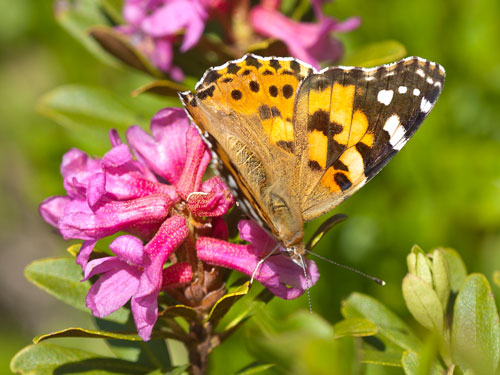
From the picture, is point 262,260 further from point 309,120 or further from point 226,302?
point 309,120

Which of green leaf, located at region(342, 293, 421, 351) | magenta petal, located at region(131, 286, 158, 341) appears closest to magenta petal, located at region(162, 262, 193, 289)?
magenta petal, located at region(131, 286, 158, 341)

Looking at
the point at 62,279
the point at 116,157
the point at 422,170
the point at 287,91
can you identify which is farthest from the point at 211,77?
the point at 422,170

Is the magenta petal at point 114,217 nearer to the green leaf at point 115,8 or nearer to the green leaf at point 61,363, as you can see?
the green leaf at point 61,363

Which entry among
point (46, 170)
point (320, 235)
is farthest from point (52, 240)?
point (320, 235)

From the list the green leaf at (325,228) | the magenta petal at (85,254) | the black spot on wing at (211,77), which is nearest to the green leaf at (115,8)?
the black spot on wing at (211,77)

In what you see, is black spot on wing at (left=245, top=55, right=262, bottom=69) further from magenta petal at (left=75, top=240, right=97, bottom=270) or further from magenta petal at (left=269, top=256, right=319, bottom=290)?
magenta petal at (left=75, top=240, right=97, bottom=270)

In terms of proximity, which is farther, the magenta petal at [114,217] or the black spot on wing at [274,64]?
the black spot on wing at [274,64]
